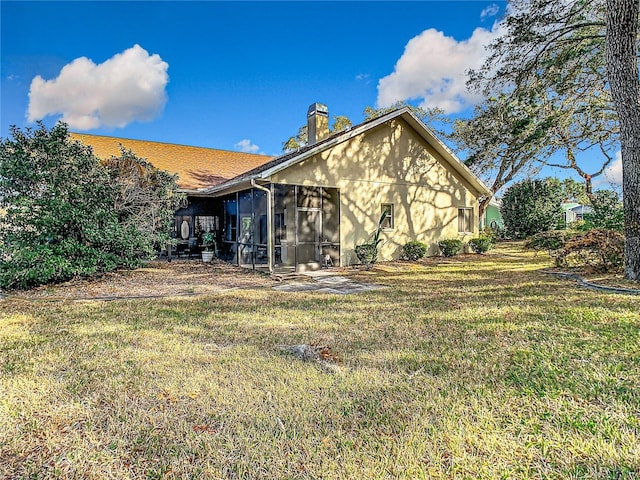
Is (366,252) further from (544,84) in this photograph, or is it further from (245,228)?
(544,84)

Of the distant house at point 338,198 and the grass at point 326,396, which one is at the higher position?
the distant house at point 338,198

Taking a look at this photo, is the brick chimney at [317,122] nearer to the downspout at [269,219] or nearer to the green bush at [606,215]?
the downspout at [269,219]

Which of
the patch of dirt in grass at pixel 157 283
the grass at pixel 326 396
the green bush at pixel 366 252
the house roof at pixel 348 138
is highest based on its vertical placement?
the house roof at pixel 348 138

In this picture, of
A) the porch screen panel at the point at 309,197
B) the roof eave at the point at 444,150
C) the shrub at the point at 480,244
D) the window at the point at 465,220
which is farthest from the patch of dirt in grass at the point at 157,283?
the shrub at the point at 480,244

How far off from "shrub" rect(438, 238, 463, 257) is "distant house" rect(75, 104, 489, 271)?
1.11 ft

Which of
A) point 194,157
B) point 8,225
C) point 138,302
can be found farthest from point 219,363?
point 194,157

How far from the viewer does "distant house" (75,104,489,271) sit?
39.0 feet

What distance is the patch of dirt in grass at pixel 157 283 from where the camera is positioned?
8.18 m

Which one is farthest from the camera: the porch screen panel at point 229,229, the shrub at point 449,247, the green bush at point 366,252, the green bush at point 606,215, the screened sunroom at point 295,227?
the shrub at point 449,247

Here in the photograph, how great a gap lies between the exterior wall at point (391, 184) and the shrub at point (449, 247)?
30 cm

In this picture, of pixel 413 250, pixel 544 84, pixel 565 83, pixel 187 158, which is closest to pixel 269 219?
pixel 413 250

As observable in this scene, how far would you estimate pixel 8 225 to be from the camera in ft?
29.2

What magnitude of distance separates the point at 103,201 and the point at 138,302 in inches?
162

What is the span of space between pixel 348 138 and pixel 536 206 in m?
16.0
